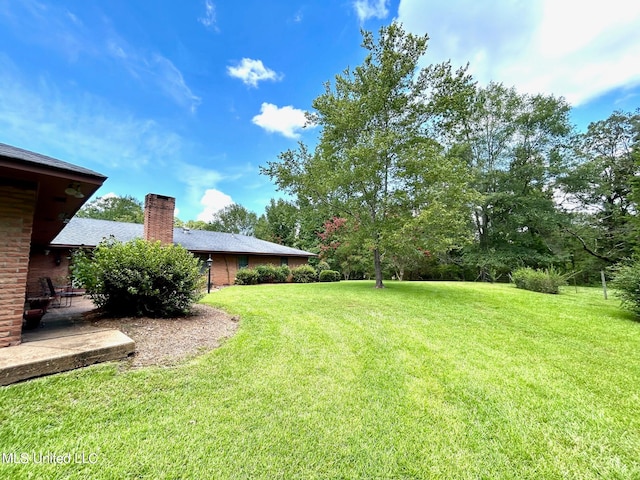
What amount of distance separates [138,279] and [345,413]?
494 cm

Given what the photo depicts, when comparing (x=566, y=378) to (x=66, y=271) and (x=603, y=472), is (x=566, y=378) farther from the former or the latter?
(x=66, y=271)

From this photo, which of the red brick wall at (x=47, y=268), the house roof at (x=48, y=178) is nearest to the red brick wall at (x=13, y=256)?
the house roof at (x=48, y=178)

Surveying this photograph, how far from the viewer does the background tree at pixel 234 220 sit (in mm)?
43438

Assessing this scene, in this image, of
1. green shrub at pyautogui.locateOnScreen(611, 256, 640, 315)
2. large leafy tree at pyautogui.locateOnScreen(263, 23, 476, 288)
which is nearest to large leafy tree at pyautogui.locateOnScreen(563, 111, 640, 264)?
large leafy tree at pyautogui.locateOnScreen(263, 23, 476, 288)

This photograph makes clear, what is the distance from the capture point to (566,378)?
11.3 ft

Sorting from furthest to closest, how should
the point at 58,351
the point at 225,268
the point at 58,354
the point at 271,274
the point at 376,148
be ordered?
the point at 225,268, the point at 271,274, the point at 376,148, the point at 58,351, the point at 58,354

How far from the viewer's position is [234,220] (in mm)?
43781

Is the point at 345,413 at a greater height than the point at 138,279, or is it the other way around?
the point at 138,279

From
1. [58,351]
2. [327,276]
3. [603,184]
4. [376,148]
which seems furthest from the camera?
[603,184]

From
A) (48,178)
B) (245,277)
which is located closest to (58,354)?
(48,178)

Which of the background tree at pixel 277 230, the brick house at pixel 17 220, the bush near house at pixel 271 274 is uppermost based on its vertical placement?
the background tree at pixel 277 230

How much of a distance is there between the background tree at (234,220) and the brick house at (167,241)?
2340cm

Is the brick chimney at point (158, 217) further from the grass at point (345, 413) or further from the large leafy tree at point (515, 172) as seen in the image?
the large leafy tree at point (515, 172)

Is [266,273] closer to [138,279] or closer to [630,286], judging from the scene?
[138,279]
